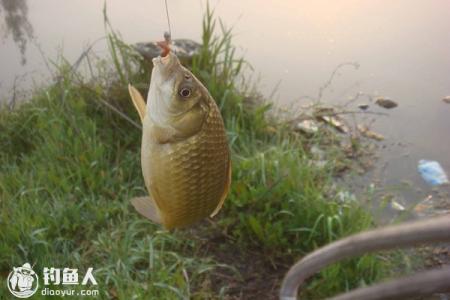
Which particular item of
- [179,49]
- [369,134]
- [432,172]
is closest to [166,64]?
[179,49]

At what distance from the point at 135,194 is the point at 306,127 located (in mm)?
852

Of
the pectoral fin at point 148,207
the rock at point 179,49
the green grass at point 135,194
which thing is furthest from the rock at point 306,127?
the pectoral fin at point 148,207

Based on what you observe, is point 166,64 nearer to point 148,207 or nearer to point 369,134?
point 148,207

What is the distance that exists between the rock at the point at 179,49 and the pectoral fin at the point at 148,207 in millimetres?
1681

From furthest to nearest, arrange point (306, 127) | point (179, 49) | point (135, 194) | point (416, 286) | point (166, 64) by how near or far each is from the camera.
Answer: point (306, 127), point (179, 49), point (135, 194), point (166, 64), point (416, 286)

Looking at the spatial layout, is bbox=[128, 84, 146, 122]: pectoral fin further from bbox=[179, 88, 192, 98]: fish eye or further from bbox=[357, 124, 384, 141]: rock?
bbox=[357, 124, 384, 141]: rock

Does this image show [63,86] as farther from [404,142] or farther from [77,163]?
[404,142]

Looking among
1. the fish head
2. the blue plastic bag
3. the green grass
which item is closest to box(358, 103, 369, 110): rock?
the green grass

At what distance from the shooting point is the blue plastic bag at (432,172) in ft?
7.50

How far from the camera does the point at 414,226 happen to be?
1.39ft

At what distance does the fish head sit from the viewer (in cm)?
56

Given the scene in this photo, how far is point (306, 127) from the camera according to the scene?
2.54 m

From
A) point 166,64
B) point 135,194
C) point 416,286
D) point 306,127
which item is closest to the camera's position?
point 416,286

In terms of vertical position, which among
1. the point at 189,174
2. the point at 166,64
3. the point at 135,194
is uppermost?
the point at 166,64
